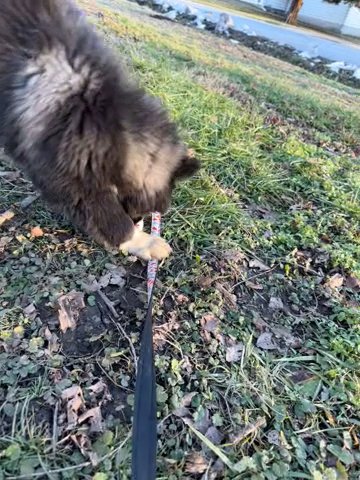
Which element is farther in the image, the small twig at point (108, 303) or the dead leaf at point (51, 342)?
the small twig at point (108, 303)

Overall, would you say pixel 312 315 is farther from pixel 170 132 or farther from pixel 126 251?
pixel 170 132

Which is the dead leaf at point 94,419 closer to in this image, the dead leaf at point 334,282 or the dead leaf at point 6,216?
the dead leaf at point 6,216

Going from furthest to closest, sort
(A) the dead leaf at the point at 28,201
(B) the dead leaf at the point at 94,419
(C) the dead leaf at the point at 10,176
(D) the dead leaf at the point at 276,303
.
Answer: (C) the dead leaf at the point at 10,176, (A) the dead leaf at the point at 28,201, (D) the dead leaf at the point at 276,303, (B) the dead leaf at the point at 94,419

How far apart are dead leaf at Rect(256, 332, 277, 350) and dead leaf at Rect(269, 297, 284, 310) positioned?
8.6 inches

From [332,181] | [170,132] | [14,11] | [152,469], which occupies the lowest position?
[152,469]

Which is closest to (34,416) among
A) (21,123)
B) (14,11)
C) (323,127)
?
(21,123)

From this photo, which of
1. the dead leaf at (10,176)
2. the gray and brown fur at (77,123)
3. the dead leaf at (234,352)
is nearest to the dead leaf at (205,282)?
the dead leaf at (234,352)

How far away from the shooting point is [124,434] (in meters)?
1.74

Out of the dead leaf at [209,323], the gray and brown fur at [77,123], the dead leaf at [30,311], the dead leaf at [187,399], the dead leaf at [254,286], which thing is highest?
the gray and brown fur at [77,123]

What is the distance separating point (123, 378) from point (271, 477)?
755 mm

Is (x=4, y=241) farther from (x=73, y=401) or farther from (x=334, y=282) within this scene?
(x=334, y=282)

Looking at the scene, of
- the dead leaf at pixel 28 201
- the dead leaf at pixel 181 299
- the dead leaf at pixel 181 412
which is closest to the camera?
the dead leaf at pixel 181 412

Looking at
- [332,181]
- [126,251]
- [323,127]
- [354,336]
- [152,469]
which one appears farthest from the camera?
[323,127]

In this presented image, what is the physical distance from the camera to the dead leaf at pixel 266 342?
2207 mm
